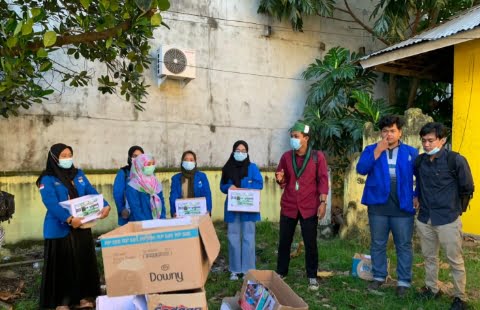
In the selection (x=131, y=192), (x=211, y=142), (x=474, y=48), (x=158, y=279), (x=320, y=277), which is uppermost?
(x=474, y=48)

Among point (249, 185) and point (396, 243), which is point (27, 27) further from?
point (396, 243)

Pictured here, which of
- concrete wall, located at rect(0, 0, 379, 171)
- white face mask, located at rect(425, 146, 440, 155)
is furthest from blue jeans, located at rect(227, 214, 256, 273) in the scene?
concrete wall, located at rect(0, 0, 379, 171)

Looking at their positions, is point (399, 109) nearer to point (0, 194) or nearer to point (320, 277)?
point (320, 277)

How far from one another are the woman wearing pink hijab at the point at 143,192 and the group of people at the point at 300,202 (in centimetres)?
1

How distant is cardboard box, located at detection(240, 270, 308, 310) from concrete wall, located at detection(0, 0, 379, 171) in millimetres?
4496

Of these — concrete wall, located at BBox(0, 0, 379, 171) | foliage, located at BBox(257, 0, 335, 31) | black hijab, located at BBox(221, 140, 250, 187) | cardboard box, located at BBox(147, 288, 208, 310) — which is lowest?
cardboard box, located at BBox(147, 288, 208, 310)

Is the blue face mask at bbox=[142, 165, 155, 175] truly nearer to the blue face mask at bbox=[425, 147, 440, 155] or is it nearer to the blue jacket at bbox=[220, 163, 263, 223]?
the blue jacket at bbox=[220, 163, 263, 223]

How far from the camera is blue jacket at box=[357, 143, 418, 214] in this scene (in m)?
4.42

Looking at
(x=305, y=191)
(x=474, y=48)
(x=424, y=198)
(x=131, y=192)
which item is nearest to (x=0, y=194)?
(x=131, y=192)

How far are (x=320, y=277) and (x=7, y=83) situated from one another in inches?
152

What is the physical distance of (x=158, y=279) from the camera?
8.73 feet

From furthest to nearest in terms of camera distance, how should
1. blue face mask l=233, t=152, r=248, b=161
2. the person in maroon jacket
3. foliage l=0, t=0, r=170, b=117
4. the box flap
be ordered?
blue face mask l=233, t=152, r=248, b=161, the person in maroon jacket, foliage l=0, t=0, r=170, b=117, the box flap

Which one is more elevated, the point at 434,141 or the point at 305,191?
the point at 434,141

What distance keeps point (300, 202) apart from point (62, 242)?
8.11 ft
